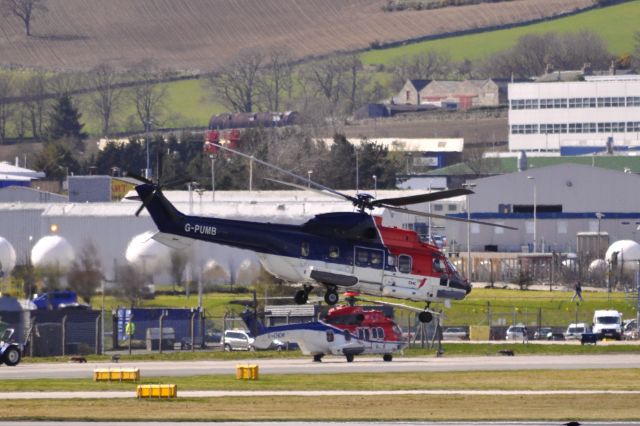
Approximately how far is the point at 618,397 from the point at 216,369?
17167mm

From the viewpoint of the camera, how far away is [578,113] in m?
184

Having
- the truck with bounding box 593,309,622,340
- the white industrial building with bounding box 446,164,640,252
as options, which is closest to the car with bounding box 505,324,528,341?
the truck with bounding box 593,309,622,340

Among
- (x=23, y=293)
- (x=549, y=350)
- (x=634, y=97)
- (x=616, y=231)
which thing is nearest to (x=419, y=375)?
(x=549, y=350)

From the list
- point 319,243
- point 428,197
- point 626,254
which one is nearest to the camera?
point 428,197

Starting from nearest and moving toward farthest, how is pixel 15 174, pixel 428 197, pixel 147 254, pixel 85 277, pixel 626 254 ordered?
pixel 428 197
pixel 85 277
pixel 147 254
pixel 626 254
pixel 15 174

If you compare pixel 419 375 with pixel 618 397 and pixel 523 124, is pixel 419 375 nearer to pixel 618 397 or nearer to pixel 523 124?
pixel 618 397

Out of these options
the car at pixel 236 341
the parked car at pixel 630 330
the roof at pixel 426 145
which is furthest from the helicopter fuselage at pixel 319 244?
the roof at pixel 426 145

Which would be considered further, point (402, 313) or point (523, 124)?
point (523, 124)

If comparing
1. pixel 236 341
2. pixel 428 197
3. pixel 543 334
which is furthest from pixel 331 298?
pixel 543 334

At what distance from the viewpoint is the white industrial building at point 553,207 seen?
12400cm

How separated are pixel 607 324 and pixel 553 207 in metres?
40.3

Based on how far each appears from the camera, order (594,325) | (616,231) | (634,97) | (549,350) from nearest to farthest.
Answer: (549,350) < (594,325) < (616,231) < (634,97)

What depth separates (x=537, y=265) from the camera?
112m

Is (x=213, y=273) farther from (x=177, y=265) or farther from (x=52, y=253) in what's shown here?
(x=52, y=253)
